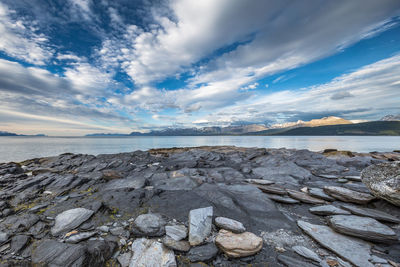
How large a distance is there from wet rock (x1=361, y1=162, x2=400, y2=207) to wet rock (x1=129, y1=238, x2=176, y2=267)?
7.84m

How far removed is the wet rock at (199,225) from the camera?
437 centimetres

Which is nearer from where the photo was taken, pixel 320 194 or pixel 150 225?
pixel 150 225

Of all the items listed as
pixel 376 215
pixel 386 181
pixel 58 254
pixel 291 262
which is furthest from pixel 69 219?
pixel 386 181

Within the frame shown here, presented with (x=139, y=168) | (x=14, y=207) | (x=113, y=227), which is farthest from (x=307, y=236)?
(x=139, y=168)

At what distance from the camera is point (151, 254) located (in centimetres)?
393

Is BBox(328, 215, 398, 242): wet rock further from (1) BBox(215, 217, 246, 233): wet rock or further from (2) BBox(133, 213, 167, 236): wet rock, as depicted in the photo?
(2) BBox(133, 213, 167, 236): wet rock

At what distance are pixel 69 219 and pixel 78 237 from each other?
1153mm

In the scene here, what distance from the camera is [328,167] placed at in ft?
43.3

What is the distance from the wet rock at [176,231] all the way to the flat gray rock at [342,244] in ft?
12.2

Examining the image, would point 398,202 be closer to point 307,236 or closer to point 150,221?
point 307,236

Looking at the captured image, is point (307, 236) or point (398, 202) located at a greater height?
point (398, 202)

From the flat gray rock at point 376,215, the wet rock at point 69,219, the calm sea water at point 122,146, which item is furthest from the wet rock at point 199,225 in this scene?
the calm sea water at point 122,146

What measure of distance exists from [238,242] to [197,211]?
175cm

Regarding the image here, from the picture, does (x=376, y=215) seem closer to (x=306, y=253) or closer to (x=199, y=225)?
(x=306, y=253)
